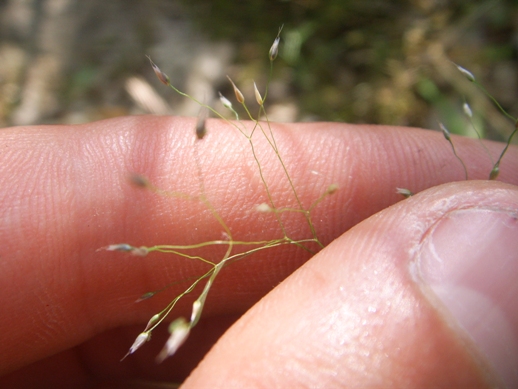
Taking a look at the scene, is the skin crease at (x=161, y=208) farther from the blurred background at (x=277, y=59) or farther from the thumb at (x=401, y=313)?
the blurred background at (x=277, y=59)

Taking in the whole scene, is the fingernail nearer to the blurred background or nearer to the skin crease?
the skin crease

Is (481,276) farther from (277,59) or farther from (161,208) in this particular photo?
(277,59)

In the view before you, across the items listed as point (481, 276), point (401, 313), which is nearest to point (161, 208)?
point (401, 313)

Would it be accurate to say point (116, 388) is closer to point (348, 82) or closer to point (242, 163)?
point (242, 163)

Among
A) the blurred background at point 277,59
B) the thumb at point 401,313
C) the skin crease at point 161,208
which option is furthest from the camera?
the blurred background at point 277,59

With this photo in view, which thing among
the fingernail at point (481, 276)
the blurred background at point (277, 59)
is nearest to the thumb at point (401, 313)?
the fingernail at point (481, 276)

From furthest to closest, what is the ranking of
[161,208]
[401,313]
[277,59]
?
[277,59]
[161,208]
[401,313]

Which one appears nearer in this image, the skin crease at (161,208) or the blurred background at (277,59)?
the skin crease at (161,208)

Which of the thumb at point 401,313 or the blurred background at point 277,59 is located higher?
the blurred background at point 277,59
